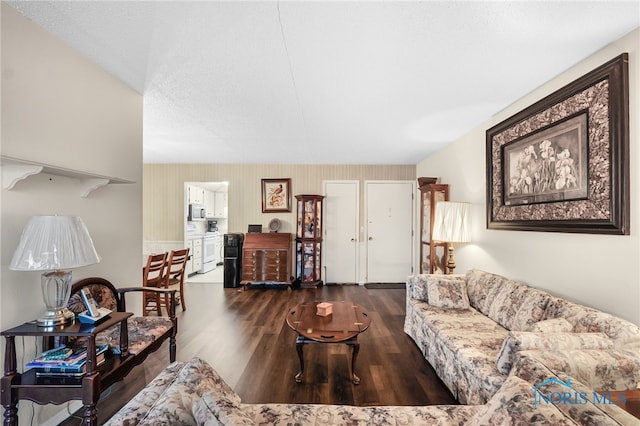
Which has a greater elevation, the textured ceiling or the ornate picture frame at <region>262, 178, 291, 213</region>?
the textured ceiling

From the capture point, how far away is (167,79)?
2260 mm

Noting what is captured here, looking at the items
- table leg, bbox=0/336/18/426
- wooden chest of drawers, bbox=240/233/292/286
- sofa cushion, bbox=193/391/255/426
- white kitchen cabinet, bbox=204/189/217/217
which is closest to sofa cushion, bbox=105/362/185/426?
sofa cushion, bbox=193/391/255/426

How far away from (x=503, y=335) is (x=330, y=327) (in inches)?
51.3

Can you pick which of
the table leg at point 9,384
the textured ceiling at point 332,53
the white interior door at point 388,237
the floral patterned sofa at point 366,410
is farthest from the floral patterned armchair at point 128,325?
the white interior door at point 388,237

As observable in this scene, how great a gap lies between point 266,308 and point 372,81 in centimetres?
326

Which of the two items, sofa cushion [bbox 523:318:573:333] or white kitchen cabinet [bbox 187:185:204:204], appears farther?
white kitchen cabinet [bbox 187:185:204:204]

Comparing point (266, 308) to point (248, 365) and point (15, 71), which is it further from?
point (15, 71)

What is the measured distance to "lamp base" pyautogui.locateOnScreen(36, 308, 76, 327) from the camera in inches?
59.9

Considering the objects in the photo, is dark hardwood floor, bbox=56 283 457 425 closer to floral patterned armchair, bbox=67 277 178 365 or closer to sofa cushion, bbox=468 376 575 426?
floral patterned armchair, bbox=67 277 178 365

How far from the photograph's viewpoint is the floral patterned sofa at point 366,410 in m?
0.86

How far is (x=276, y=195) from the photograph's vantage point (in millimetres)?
5523

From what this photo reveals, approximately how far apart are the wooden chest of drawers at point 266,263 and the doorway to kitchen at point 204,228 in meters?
1.02

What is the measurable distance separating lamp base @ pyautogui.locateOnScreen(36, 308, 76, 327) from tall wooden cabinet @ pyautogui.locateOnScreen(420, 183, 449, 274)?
149 inches

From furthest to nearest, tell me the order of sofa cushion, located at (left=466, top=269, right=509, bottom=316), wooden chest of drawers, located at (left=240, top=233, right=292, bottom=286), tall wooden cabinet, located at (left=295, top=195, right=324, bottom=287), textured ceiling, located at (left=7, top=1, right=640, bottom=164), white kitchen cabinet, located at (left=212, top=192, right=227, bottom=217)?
white kitchen cabinet, located at (left=212, top=192, right=227, bottom=217), tall wooden cabinet, located at (left=295, top=195, right=324, bottom=287), wooden chest of drawers, located at (left=240, top=233, right=292, bottom=286), sofa cushion, located at (left=466, top=269, right=509, bottom=316), textured ceiling, located at (left=7, top=1, right=640, bottom=164)
